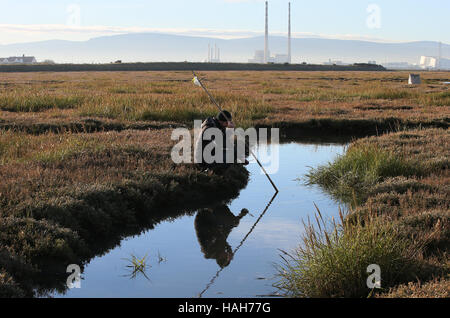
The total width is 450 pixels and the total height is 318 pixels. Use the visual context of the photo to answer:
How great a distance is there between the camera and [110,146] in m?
14.2

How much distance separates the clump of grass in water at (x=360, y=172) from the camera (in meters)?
12.4

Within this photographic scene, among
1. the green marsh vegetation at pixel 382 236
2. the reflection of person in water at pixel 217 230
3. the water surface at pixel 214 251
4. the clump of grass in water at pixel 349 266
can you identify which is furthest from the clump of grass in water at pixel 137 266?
the clump of grass in water at pixel 349 266

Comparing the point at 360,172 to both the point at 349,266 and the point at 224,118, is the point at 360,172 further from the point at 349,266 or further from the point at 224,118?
the point at 349,266

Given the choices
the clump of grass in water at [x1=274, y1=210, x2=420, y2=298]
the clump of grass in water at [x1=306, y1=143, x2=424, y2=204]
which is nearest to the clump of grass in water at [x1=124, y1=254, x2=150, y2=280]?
the clump of grass in water at [x1=274, y1=210, x2=420, y2=298]

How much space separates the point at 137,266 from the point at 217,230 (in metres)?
2.47

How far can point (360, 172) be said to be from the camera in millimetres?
13016

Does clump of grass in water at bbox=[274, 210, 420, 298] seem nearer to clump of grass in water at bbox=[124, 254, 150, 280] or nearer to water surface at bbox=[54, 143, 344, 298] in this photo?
water surface at bbox=[54, 143, 344, 298]

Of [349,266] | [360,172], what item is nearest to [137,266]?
[349,266]

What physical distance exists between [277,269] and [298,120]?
15000 mm

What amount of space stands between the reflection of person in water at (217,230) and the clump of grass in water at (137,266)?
1.07 metres

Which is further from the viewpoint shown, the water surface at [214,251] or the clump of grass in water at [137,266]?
the clump of grass in water at [137,266]

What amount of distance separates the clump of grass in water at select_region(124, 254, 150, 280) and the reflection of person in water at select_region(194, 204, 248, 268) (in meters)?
1.07

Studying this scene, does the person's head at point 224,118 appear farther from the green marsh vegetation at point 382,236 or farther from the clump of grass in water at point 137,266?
the clump of grass in water at point 137,266
